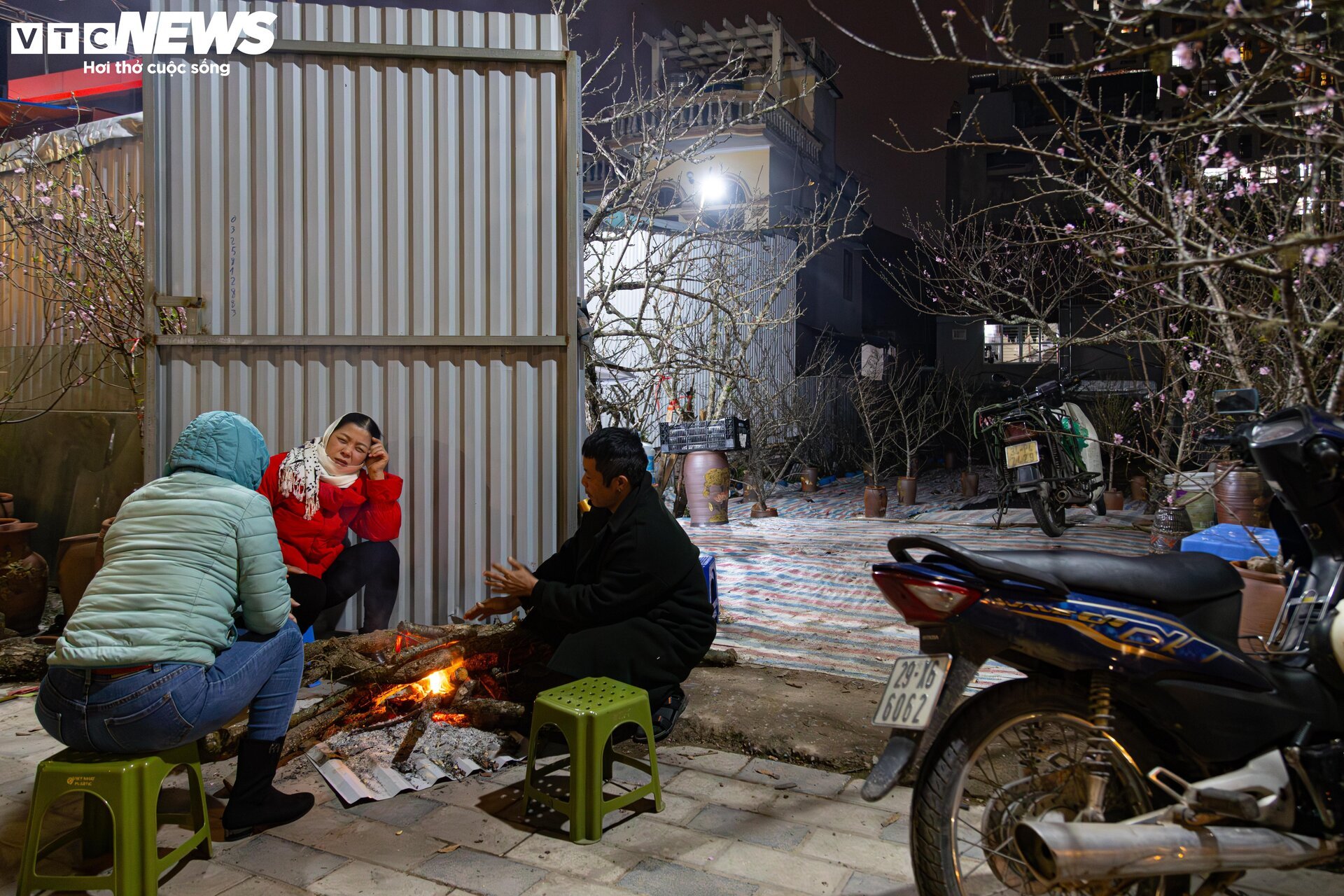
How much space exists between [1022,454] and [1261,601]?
5151 millimetres

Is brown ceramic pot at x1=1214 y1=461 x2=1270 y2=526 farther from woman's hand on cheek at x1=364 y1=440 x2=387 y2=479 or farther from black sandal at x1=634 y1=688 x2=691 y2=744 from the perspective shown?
woman's hand on cheek at x1=364 y1=440 x2=387 y2=479

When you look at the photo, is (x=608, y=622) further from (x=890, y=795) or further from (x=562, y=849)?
(x=890, y=795)

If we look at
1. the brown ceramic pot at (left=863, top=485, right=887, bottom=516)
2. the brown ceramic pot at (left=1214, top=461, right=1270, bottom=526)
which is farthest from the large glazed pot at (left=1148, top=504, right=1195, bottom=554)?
the brown ceramic pot at (left=863, top=485, right=887, bottom=516)

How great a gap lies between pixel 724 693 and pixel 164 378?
131 inches

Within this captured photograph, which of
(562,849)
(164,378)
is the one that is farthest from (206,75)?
(562,849)

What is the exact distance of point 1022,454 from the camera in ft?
30.4

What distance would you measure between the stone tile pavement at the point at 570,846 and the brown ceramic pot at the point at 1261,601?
1721 mm

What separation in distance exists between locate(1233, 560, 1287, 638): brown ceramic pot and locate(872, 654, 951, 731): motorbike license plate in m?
2.75

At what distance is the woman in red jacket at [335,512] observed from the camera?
458 cm

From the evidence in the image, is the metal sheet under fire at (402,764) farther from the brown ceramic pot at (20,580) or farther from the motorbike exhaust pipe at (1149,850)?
the brown ceramic pot at (20,580)

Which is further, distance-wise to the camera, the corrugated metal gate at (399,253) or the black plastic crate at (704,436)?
the black plastic crate at (704,436)

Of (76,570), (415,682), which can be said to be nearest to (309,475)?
(415,682)

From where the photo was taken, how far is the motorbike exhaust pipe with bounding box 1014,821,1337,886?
2.01m

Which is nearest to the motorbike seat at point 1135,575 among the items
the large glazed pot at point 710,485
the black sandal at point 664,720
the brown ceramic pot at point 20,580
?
the black sandal at point 664,720
